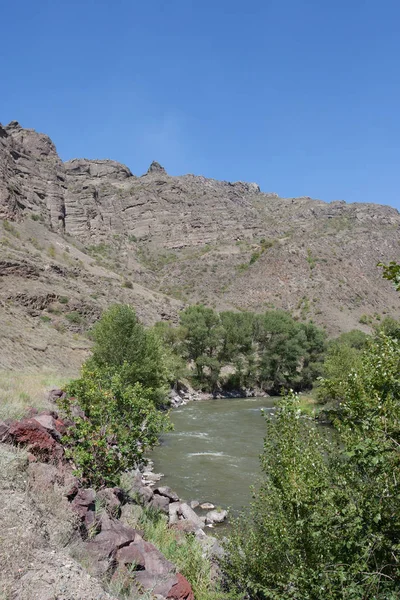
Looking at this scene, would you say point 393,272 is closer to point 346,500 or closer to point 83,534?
point 346,500

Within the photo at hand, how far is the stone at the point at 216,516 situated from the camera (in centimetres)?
1234

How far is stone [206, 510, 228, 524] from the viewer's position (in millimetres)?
12336

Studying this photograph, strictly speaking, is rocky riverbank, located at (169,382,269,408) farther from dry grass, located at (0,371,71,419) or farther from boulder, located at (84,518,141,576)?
boulder, located at (84,518,141,576)

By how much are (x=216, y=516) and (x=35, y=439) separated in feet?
21.1

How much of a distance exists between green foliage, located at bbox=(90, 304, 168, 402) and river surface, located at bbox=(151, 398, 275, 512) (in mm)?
3811

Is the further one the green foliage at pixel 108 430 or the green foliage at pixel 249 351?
the green foliage at pixel 249 351

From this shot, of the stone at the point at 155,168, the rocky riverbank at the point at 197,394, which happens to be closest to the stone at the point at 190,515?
the rocky riverbank at the point at 197,394

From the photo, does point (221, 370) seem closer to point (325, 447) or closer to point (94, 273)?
point (94, 273)

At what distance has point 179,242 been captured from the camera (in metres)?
115

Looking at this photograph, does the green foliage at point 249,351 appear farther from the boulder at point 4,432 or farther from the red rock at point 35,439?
the boulder at point 4,432

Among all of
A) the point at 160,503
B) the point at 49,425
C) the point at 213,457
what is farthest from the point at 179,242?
the point at 49,425

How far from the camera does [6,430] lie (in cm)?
842

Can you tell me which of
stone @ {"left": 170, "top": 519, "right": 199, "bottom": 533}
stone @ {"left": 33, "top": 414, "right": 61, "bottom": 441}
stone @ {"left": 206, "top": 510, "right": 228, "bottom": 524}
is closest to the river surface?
stone @ {"left": 206, "top": 510, "right": 228, "bottom": 524}

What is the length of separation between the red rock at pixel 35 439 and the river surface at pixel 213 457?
6.73 meters
